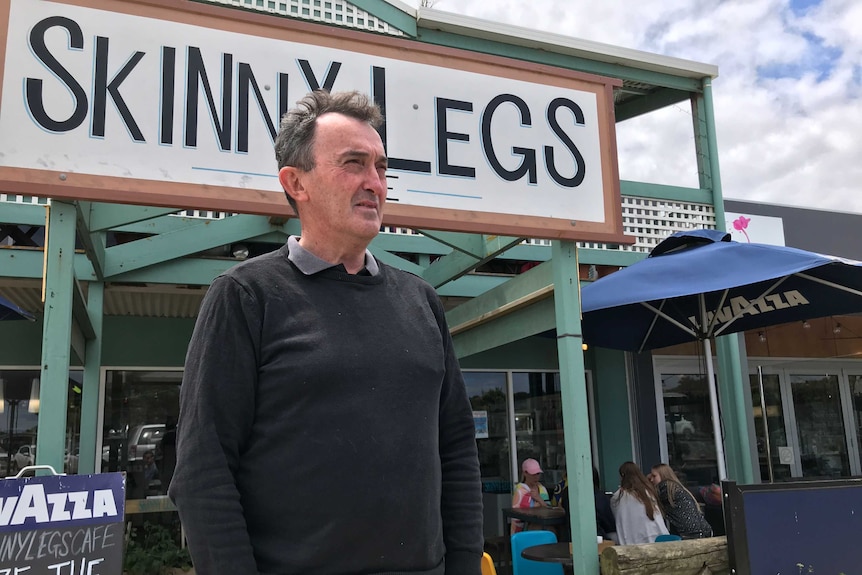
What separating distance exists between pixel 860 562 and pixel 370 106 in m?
4.33

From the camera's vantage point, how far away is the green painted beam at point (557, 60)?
7.20 m

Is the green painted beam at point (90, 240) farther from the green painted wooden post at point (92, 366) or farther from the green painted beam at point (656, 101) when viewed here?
the green painted beam at point (656, 101)

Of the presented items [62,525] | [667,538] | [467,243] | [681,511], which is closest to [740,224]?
[681,511]

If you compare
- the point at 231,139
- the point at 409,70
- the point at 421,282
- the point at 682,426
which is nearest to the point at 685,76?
the point at 682,426

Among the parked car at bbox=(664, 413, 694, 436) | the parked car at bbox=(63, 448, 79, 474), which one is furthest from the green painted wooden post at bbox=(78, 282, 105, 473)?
the parked car at bbox=(664, 413, 694, 436)

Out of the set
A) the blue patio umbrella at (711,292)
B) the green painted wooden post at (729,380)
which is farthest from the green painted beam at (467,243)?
the green painted wooden post at (729,380)

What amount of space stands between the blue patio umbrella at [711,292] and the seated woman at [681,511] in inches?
16.3

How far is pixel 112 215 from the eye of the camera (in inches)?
157

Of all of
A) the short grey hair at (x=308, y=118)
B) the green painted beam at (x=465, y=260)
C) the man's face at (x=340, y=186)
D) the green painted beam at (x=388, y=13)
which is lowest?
the man's face at (x=340, y=186)

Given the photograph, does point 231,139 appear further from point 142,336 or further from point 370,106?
point 142,336

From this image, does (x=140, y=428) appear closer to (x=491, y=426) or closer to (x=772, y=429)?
(x=491, y=426)

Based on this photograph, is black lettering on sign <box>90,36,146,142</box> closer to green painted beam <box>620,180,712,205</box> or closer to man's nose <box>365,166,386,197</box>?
man's nose <box>365,166,386,197</box>

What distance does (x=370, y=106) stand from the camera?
5.51 feet

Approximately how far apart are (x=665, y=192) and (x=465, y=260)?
357 cm
